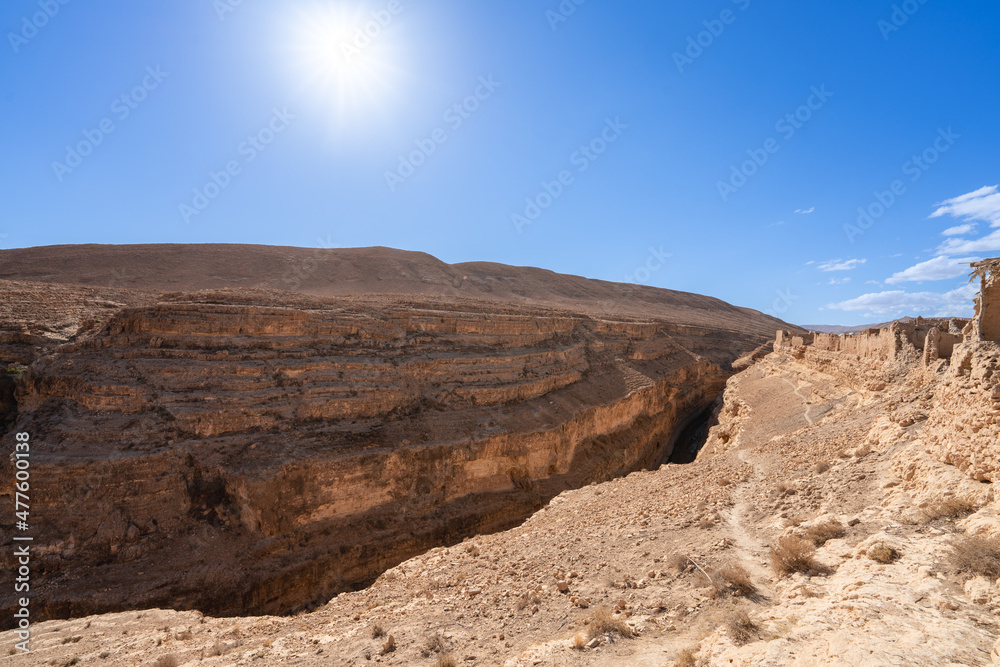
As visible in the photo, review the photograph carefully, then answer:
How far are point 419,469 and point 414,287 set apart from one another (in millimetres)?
28069

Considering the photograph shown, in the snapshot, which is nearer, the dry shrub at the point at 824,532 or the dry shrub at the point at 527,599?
the dry shrub at the point at 824,532

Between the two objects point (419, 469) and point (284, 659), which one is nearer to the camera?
point (284, 659)

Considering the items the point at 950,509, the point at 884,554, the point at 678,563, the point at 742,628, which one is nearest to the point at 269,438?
the point at 678,563

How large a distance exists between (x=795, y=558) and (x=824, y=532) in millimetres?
667

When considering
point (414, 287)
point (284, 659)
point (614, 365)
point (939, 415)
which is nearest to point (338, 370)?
point (284, 659)

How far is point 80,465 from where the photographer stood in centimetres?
944

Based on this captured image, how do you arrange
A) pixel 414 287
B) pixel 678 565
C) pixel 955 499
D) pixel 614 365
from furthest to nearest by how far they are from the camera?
pixel 414 287, pixel 614 365, pixel 678 565, pixel 955 499

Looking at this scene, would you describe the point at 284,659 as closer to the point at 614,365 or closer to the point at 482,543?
the point at 482,543

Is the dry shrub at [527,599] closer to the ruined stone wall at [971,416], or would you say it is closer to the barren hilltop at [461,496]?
the barren hilltop at [461,496]

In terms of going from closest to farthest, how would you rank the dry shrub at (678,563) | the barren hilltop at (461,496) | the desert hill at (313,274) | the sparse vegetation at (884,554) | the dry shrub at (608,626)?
the sparse vegetation at (884,554) < the barren hilltop at (461,496) < the dry shrub at (608,626) < the dry shrub at (678,563) < the desert hill at (313,274)

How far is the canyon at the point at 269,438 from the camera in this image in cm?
925

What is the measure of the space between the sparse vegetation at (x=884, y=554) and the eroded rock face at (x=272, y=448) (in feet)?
30.5

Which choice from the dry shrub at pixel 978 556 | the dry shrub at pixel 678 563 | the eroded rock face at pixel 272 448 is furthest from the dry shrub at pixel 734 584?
the eroded rock face at pixel 272 448

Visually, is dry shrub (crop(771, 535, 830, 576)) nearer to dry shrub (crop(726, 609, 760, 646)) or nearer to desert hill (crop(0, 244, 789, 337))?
Answer: dry shrub (crop(726, 609, 760, 646))
